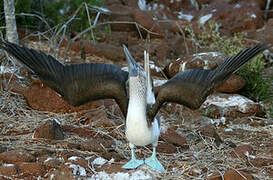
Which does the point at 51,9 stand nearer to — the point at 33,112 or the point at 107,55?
the point at 107,55

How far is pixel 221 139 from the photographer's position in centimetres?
453

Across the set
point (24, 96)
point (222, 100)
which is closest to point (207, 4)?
point (222, 100)

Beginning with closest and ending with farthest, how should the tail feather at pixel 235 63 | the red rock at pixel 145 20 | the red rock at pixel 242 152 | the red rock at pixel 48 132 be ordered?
the tail feather at pixel 235 63, the red rock at pixel 242 152, the red rock at pixel 48 132, the red rock at pixel 145 20

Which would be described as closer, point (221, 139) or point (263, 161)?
point (263, 161)

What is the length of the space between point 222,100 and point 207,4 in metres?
5.29

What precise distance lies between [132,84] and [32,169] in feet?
3.89

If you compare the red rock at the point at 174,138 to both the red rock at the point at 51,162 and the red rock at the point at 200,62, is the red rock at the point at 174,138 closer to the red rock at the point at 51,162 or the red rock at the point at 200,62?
the red rock at the point at 51,162

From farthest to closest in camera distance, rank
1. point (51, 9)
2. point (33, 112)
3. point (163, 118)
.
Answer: point (51, 9) < point (163, 118) < point (33, 112)

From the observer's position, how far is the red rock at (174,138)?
14.0ft

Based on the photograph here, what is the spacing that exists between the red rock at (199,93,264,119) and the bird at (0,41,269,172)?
2.41 m

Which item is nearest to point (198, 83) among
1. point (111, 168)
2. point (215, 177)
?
point (215, 177)

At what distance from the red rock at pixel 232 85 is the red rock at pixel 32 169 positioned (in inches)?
137

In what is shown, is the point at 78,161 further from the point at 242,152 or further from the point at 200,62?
the point at 200,62

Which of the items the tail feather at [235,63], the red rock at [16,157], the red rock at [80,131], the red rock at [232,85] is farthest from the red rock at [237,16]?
the red rock at [16,157]
